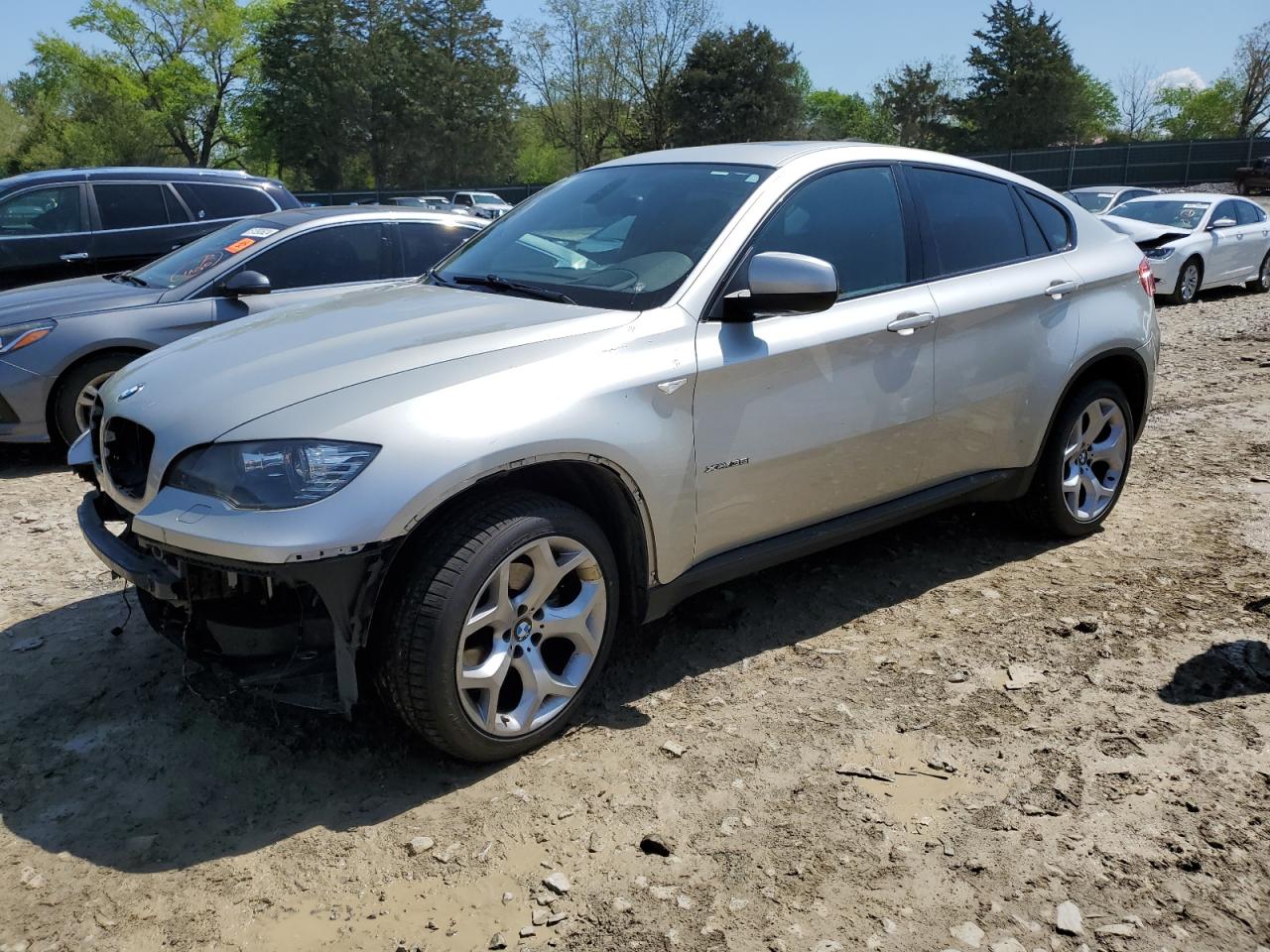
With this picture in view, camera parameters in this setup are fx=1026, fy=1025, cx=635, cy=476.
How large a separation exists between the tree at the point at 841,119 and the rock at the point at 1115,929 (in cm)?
5360

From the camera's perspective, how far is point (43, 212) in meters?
8.90

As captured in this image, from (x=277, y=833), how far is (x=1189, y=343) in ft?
34.1

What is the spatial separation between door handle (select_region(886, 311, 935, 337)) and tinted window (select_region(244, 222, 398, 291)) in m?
4.10

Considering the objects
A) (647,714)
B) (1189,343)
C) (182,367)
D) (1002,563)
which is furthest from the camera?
(1189,343)

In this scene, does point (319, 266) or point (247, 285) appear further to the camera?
point (319, 266)

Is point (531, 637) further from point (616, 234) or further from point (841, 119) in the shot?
point (841, 119)

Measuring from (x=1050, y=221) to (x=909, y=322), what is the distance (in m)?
1.36

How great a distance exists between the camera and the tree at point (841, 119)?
211ft

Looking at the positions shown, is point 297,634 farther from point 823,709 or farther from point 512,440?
point 823,709

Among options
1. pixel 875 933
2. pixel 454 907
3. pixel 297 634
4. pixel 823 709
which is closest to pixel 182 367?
pixel 297 634

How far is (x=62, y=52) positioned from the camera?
58.2 m

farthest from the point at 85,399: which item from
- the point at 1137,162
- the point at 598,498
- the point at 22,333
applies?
the point at 1137,162

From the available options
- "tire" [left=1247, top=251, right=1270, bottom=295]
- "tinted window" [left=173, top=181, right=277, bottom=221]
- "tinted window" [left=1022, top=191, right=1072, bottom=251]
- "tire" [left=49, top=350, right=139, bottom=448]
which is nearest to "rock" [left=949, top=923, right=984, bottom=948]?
"tinted window" [left=1022, top=191, right=1072, bottom=251]

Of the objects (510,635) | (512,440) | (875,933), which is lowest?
(875,933)
